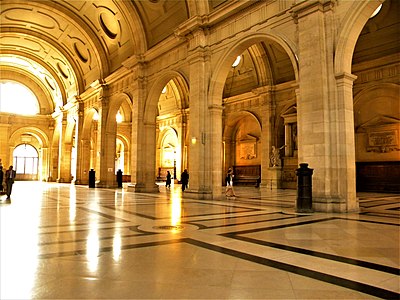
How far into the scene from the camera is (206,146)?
1402 cm

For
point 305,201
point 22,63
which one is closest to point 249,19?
point 305,201

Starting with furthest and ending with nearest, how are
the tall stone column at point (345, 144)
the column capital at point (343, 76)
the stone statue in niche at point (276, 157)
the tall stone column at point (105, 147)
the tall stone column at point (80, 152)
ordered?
1. the tall stone column at point (80, 152)
2. the tall stone column at point (105, 147)
3. the stone statue in niche at point (276, 157)
4. the column capital at point (343, 76)
5. the tall stone column at point (345, 144)

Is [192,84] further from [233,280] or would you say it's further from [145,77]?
[233,280]

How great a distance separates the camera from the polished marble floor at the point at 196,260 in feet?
9.19

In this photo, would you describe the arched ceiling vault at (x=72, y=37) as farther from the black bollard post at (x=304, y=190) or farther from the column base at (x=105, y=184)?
the black bollard post at (x=304, y=190)

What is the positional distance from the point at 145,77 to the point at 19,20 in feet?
43.8

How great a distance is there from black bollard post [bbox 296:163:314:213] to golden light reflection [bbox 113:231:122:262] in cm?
536

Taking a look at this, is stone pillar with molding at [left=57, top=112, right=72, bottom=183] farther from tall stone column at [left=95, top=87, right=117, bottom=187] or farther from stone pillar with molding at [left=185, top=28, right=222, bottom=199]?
stone pillar with molding at [left=185, top=28, right=222, bottom=199]

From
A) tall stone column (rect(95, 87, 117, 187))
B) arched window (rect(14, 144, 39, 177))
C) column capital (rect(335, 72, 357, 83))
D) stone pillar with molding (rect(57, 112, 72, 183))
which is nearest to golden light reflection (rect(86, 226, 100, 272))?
column capital (rect(335, 72, 357, 83))

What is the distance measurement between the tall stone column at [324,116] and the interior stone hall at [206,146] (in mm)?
40

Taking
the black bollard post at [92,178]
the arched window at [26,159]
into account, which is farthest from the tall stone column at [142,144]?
the arched window at [26,159]

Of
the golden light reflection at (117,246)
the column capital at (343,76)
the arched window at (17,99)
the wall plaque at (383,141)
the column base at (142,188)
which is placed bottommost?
the golden light reflection at (117,246)

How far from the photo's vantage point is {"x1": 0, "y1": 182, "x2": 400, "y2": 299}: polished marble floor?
2.80 metres

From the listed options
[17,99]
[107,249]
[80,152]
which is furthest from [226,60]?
[17,99]
